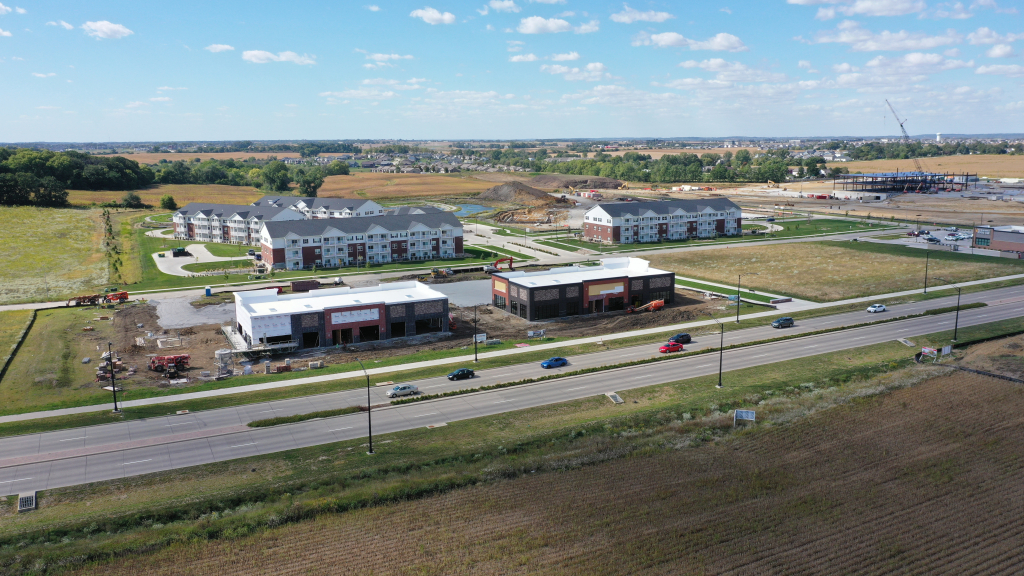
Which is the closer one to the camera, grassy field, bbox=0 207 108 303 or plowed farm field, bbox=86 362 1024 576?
plowed farm field, bbox=86 362 1024 576

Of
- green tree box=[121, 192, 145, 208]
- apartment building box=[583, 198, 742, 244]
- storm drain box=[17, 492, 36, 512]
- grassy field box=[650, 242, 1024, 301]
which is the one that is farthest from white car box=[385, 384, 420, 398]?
green tree box=[121, 192, 145, 208]

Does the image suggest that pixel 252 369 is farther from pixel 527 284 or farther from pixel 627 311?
pixel 627 311

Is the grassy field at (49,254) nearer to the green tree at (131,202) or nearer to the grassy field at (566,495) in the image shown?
the green tree at (131,202)

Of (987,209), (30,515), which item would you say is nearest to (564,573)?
(30,515)

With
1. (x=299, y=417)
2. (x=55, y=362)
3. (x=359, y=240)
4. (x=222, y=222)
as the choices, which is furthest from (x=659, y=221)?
(x=55, y=362)

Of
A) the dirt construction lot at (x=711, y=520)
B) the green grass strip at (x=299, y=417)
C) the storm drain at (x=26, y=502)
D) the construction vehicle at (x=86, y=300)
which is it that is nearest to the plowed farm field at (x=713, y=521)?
the dirt construction lot at (x=711, y=520)

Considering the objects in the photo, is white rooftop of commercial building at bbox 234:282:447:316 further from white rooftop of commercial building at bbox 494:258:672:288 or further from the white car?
the white car
